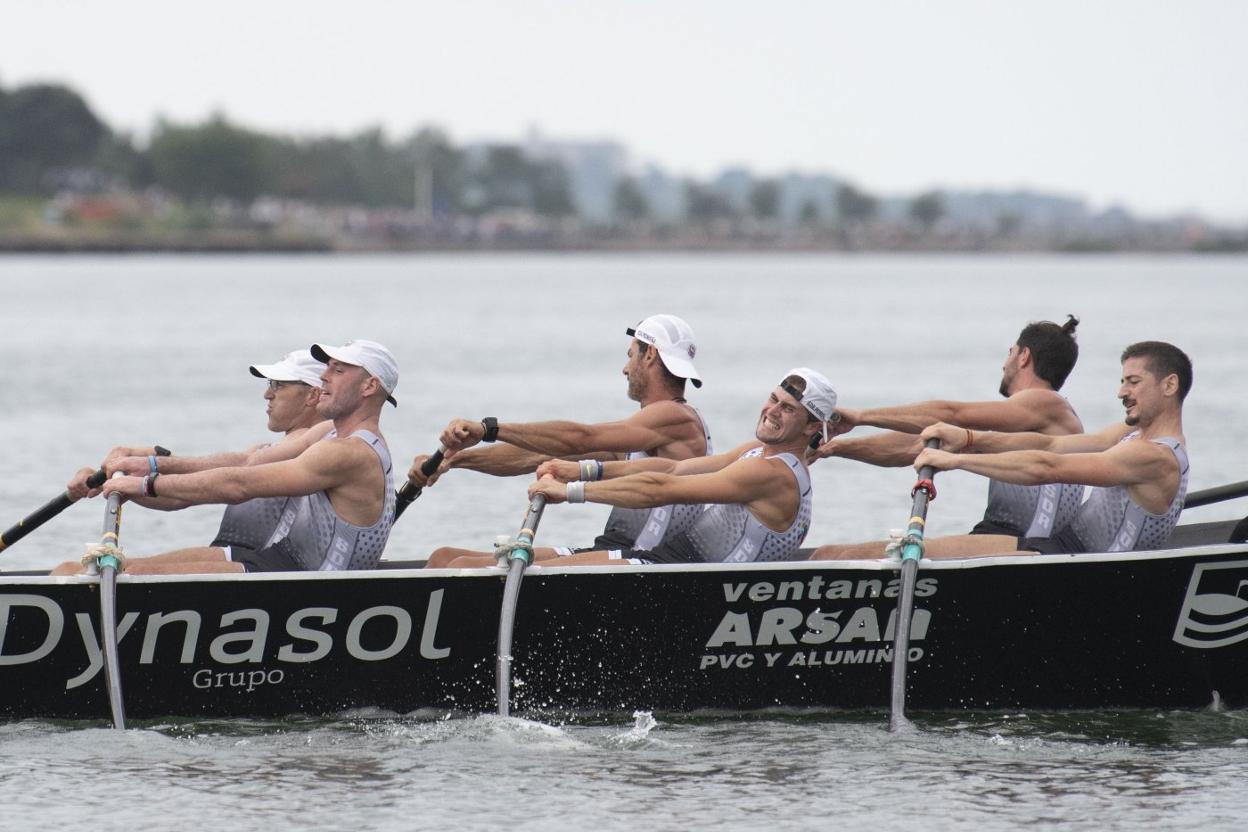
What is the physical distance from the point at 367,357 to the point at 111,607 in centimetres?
186

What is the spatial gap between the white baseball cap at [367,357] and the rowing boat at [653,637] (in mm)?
1067

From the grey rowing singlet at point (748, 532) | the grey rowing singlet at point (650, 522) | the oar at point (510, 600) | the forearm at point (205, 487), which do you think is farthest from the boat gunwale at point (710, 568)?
the grey rowing singlet at point (650, 522)

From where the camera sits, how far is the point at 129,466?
1105 cm

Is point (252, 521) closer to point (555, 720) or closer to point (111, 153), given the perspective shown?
point (555, 720)

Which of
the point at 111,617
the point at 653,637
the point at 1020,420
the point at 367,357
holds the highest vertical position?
the point at 367,357

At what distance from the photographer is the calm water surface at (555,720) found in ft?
33.5

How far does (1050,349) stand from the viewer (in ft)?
40.0

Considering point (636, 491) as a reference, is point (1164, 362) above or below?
above

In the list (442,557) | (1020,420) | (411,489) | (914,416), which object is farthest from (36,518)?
(1020,420)

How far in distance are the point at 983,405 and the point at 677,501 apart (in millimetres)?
2515

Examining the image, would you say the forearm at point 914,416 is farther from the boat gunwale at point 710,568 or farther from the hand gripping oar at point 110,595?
the hand gripping oar at point 110,595

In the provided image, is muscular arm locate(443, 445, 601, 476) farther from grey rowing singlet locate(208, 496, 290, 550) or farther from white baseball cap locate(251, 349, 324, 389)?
grey rowing singlet locate(208, 496, 290, 550)

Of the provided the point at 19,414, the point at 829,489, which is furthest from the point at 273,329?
the point at 829,489

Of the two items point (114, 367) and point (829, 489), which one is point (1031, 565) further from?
point (114, 367)
